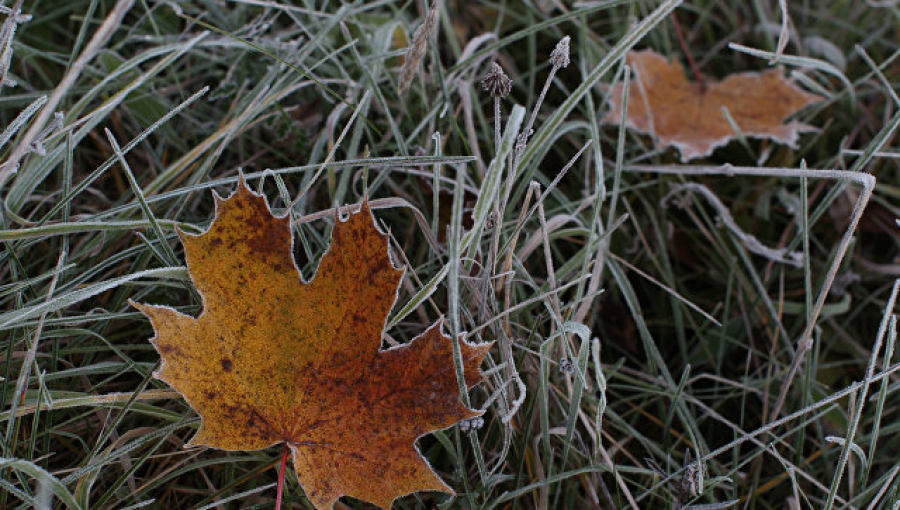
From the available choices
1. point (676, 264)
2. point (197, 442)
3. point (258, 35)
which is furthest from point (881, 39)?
point (197, 442)

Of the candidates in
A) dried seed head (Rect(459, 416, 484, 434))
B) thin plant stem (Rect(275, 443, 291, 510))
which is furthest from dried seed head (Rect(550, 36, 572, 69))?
thin plant stem (Rect(275, 443, 291, 510))

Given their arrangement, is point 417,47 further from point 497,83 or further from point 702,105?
point 702,105

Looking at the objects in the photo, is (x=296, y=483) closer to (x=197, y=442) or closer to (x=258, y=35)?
(x=197, y=442)

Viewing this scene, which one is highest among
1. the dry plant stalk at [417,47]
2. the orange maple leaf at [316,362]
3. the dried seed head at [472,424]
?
the dry plant stalk at [417,47]

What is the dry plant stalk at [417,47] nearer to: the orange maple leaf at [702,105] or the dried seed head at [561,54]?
the dried seed head at [561,54]

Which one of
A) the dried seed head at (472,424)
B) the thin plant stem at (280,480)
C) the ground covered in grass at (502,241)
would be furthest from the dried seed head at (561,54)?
the thin plant stem at (280,480)
